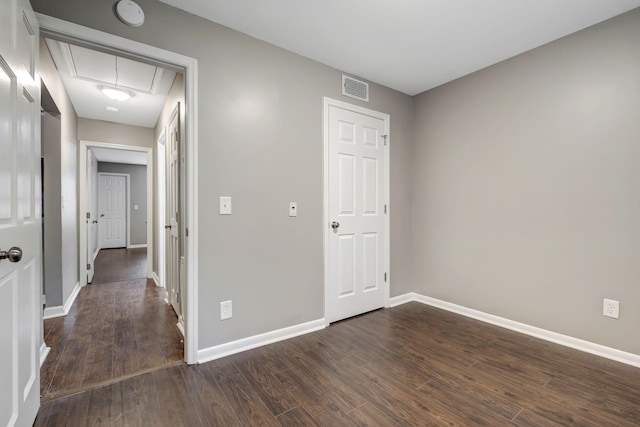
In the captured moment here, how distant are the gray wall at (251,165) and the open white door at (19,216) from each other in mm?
617

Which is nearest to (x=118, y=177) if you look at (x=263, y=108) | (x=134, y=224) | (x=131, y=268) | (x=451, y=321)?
(x=134, y=224)

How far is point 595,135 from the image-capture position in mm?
2229

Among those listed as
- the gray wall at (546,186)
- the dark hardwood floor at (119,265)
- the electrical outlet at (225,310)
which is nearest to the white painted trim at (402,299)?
the gray wall at (546,186)

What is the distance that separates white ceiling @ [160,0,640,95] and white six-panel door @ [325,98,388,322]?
560 mm

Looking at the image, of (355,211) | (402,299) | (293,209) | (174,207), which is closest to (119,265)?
(174,207)

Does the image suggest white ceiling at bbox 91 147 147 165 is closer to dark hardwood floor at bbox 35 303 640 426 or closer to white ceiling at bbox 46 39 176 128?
white ceiling at bbox 46 39 176 128

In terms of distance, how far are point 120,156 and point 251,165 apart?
6.12m

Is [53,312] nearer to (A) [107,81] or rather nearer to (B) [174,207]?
(B) [174,207]

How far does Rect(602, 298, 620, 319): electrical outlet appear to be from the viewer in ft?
7.03

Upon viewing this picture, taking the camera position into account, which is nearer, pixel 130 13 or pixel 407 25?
pixel 130 13

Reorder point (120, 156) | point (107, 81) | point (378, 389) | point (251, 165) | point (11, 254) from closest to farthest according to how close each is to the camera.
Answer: point (11, 254)
point (378, 389)
point (251, 165)
point (107, 81)
point (120, 156)

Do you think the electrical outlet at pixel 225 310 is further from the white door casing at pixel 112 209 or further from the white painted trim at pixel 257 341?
the white door casing at pixel 112 209

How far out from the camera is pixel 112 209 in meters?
7.86

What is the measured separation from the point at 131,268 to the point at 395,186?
497cm
